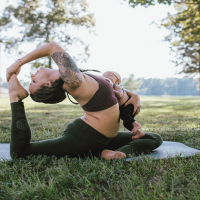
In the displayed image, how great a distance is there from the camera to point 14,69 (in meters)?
2.60

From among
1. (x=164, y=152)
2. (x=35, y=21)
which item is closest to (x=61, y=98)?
(x=164, y=152)

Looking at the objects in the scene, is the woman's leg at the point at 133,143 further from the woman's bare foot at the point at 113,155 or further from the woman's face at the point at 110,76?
the woman's face at the point at 110,76

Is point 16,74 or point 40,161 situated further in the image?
point 16,74

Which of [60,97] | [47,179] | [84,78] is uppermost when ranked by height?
[84,78]

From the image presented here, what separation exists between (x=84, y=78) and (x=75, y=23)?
21153 millimetres

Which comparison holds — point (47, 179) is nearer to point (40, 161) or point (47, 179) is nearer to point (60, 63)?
point (40, 161)

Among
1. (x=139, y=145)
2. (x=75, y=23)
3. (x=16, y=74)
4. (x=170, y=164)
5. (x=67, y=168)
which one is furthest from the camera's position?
(x=75, y=23)

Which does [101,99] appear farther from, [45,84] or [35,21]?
[35,21]

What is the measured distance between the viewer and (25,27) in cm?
2105

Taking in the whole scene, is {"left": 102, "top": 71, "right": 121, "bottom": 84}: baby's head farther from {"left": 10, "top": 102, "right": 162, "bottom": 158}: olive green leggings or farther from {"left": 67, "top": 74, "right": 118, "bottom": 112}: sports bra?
{"left": 10, "top": 102, "right": 162, "bottom": 158}: olive green leggings

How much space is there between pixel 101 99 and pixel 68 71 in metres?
0.45

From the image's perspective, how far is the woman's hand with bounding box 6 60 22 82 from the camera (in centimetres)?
257

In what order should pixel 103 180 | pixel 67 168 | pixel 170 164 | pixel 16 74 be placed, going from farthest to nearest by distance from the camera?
1. pixel 16 74
2. pixel 170 164
3. pixel 67 168
4. pixel 103 180

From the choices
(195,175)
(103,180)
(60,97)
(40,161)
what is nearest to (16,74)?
(60,97)
